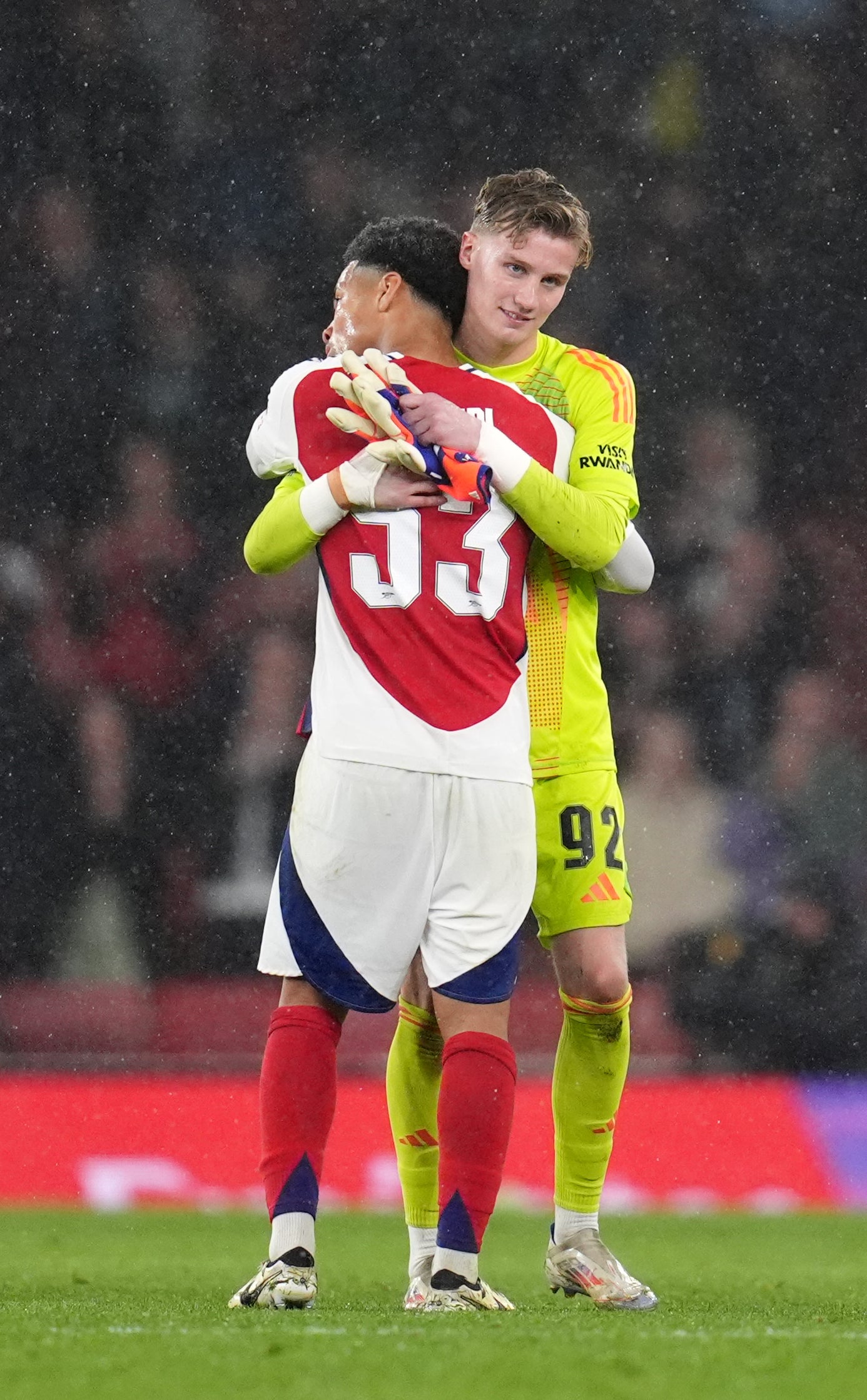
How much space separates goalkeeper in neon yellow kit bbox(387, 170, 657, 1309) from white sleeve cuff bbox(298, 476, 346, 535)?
0.36 metres

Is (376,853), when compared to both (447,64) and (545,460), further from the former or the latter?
(447,64)

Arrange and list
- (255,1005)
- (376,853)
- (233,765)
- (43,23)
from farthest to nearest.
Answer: (43,23)
(233,765)
(255,1005)
(376,853)

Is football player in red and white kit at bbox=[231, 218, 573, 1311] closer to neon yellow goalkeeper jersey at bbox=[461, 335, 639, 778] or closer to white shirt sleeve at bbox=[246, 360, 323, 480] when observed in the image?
white shirt sleeve at bbox=[246, 360, 323, 480]

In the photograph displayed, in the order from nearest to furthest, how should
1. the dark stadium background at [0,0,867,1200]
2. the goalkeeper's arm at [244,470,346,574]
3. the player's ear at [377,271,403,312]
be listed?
the goalkeeper's arm at [244,470,346,574] < the player's ear at [377,271,403,312] < the dark stadium background at [0,0,867,1200]

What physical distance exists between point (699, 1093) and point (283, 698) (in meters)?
1.94

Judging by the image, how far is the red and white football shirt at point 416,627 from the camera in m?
2.33

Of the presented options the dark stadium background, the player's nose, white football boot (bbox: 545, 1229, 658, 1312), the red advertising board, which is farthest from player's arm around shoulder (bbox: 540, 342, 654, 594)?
the dark stadium background

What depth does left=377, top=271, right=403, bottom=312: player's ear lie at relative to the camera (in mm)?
2525

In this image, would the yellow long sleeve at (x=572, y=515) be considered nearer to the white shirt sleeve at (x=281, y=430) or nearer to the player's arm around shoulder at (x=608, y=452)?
the player's arm around shoulder at (x=608, y=452)

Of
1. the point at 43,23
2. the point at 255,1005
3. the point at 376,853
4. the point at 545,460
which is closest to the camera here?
the point at 376,853

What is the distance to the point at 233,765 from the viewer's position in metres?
5.91

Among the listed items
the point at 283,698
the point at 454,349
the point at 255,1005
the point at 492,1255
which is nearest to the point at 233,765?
the point at 283,698

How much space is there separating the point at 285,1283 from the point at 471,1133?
0.28 meters

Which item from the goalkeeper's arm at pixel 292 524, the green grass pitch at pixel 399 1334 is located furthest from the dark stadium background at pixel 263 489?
the goalkeeper's arm at pixel 292 524
